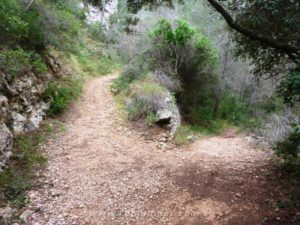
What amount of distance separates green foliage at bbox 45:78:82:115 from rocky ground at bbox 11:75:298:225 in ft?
2.19

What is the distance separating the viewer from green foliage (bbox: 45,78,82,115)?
9.33 meters

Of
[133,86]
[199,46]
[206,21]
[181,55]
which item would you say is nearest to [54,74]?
[133,86]

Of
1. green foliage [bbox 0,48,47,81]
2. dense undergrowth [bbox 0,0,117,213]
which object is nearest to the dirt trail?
dense undergrowth [bbox 0,0,117,213]

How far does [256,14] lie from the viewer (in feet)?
18.3

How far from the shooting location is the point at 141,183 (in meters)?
5.98

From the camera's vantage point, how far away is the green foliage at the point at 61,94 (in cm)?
933

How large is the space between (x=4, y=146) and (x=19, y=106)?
6.75 feet

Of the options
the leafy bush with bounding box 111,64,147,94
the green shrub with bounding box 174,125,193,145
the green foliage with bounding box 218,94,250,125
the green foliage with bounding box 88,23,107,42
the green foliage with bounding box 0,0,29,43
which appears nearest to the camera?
the green foliage with bounding box 0,0,29,43

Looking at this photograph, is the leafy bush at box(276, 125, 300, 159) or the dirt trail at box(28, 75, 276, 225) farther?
the leafy bush at box(276, 125, 300, 159)

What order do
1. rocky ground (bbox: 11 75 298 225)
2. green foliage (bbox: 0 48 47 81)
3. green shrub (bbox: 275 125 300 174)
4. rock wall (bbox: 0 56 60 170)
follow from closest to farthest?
rocky ground (bbox: 11 75 298 225) < green shrub (bbox: 275 125 300 174) < rock wall (bbox: 0 56 60 170) < green foliage (bbox: 0 48 47 81)

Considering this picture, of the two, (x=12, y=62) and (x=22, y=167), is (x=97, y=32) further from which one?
(x=22, y=167)

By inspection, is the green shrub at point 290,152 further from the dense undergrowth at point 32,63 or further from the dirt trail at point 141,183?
the dense undergrowth at point 32,63

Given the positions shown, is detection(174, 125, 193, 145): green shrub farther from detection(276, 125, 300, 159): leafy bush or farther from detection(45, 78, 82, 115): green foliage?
detection(45, 78, 82, 115): green foliage

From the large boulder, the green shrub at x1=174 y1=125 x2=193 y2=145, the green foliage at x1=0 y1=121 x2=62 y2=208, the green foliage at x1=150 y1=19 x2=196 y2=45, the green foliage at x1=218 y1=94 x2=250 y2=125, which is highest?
the green foliage at x1=150 y1=19 x2=196 y2=45
